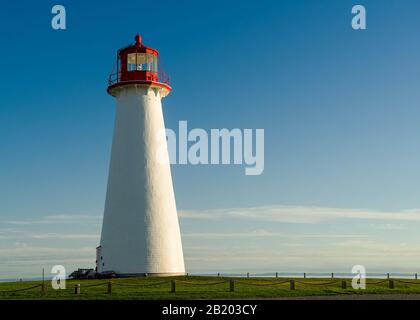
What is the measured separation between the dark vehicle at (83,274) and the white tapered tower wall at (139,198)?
114cm

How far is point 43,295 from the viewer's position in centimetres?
3381

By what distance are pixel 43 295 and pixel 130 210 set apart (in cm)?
1244

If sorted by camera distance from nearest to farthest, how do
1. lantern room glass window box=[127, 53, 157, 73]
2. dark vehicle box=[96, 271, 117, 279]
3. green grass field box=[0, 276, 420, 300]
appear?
1. green grass field box=[0, 276, 420, 300]
2. dark vehicle box=[96, 271, 117, 279]
3. lantern room glass window box=[127, 53, 157, 73]

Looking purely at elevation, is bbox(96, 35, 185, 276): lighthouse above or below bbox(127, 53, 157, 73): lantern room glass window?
below

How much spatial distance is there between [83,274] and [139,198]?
821 cm

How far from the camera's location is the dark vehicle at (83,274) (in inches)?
1806

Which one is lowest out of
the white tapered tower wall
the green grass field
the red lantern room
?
the green grass field

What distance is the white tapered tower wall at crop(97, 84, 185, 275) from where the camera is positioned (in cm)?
4453

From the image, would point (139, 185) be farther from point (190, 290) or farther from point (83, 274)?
point (190, 290)

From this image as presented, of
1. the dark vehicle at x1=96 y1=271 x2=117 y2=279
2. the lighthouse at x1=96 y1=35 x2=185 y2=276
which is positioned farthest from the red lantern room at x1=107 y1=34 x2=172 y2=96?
the dark vehicle at x1=96 y1=271 x2=117 y2=279

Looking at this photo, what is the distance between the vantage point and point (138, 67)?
48250 millimetres

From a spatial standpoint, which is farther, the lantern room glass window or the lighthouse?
the lantern room glass window

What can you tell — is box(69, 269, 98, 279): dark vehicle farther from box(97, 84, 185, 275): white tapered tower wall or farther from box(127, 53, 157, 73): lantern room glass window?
box(127, 53, 157, 73): lantern room glass window
